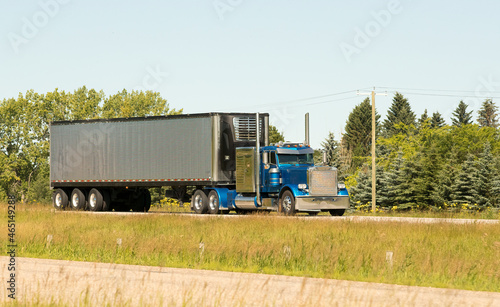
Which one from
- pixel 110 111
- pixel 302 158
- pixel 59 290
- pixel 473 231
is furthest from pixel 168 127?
pixel 110 111

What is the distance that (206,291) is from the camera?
1212 cm

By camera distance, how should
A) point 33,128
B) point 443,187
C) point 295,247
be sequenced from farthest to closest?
point 33,128 < point 443,187 < point 295,247

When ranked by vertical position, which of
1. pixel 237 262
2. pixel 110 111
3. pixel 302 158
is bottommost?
pixel 237 262

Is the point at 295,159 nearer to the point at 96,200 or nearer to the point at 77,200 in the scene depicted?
the point at 96,200

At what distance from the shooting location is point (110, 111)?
363 feet

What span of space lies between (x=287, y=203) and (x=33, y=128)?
83896 millimetres

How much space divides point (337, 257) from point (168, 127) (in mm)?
19977

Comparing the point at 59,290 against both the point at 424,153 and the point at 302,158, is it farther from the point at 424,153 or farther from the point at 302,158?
the point at 424,153

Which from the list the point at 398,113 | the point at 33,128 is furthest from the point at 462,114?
the point at 33,128

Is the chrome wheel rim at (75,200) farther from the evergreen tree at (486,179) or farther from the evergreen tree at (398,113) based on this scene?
the evergreen tree at (398,113)

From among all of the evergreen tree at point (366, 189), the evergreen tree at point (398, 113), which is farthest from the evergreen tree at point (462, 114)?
the evergreen tree at point (366, 189)

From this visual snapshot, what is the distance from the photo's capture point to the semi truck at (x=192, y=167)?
3186cm


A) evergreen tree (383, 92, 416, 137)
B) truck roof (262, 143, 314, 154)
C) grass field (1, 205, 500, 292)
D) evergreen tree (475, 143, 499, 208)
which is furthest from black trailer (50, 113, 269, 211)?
evergreen tree (383, 92, 416, 137)

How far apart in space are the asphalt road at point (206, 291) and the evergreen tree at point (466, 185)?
103 ft
